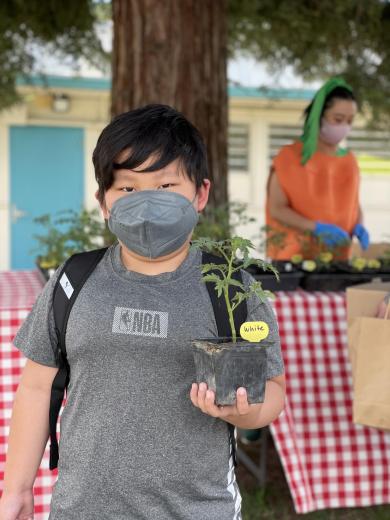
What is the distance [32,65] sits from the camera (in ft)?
19.8

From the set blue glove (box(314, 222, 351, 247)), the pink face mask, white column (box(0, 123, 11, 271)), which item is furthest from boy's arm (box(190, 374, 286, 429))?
white column (box(0, 123, 11, 271))

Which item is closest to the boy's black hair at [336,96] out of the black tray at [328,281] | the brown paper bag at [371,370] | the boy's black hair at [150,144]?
the black tray at [328,281]

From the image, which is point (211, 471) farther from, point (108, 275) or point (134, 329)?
point (108, 275)

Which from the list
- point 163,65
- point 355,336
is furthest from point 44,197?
point 355,336

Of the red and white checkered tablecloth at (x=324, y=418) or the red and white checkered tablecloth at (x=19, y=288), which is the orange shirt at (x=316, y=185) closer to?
the red and white checkered tablecloth at (x=324, y=418)

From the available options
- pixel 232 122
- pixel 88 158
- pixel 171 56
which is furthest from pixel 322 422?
pixel 232 122

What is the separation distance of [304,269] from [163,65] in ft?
5.12

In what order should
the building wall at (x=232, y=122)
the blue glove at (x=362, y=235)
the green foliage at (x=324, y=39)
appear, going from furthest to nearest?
the building wall at (x=232, y=122)
the green foliage at (x=324, y=39)
the blue glove at (x=362, y=235)

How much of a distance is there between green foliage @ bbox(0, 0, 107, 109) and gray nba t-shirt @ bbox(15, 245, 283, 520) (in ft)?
13.3

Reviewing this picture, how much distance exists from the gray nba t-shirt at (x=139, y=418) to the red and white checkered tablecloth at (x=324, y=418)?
155 cm

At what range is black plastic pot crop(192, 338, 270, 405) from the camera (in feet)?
4.46

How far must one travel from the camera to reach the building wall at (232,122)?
11.4 m

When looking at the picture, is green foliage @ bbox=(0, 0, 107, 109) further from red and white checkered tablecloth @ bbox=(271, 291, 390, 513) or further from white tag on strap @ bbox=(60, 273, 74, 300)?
white tag on strap @ bbox=(60, 273, 74, 300)

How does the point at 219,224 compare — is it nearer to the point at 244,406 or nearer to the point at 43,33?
the point at 244,406
